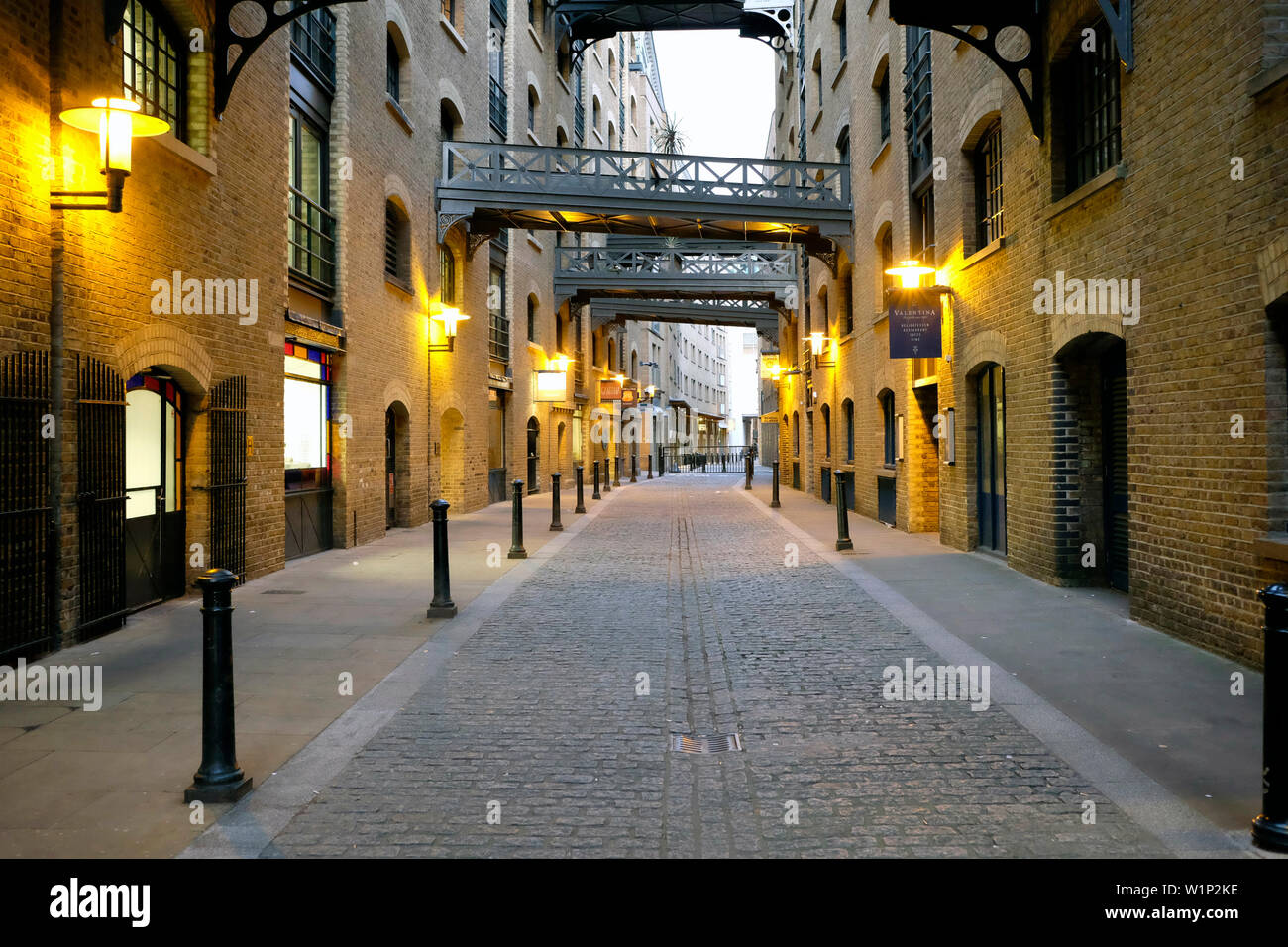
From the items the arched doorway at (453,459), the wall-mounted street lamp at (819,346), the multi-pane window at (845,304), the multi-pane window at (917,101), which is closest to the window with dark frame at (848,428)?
the wall-mounted street lamp at (819,346)

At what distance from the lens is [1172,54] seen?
643 centimetres

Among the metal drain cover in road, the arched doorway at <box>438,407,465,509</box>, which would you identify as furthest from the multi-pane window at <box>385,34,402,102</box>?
the metal drain cover in road

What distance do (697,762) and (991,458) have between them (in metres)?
8.32

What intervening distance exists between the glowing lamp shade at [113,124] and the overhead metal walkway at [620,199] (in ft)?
36.4

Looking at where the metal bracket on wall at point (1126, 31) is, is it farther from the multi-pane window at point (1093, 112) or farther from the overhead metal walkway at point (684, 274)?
the overhead metal walkway at point (684, 274)

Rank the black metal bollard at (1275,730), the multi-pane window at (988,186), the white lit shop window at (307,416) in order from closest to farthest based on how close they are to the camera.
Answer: the black metal bollard at (1275,730), the multi-pane window at (988,186), the white lit shop window at (307,416)

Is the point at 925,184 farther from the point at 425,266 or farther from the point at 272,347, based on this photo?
the point at 272,347

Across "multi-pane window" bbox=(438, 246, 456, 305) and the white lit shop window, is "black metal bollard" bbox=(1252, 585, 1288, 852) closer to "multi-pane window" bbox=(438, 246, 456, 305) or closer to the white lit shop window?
the white lit shop window

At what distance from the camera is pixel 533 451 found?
79.9 ft

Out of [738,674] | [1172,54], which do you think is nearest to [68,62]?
[738,674]

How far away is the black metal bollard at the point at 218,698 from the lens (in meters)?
3.73

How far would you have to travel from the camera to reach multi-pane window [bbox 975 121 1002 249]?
10.9 m

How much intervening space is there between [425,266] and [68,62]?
9823 millimetres

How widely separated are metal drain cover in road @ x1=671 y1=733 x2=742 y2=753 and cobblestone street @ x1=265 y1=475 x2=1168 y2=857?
7cm
